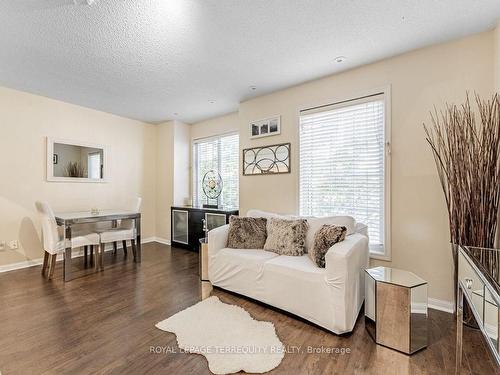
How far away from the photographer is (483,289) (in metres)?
1.10

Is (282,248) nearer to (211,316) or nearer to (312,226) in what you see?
(312,226)

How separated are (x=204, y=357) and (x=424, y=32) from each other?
3181 mm

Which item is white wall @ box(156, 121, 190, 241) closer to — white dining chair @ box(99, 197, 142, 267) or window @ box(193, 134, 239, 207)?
window @ box(193, 134, 239, 207)

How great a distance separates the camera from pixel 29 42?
2.38m

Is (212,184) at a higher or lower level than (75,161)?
lower

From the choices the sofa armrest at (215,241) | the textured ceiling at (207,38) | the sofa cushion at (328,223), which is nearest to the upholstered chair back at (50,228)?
the textured ceiling at (207,38)

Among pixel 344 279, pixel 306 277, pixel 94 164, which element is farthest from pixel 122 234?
pixel 344 279

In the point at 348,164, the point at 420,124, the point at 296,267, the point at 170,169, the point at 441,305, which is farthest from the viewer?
the point at 170,169

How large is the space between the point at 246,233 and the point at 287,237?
501 mm

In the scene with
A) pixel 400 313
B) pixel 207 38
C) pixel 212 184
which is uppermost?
pixel 207 38

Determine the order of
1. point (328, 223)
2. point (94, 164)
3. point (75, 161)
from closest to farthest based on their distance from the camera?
point (328, 223) → point (75, 161) → point (94, 164)

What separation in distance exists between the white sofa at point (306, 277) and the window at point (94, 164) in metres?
2.82

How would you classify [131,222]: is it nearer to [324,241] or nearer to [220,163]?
[220,163]

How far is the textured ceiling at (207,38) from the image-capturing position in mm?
1954
